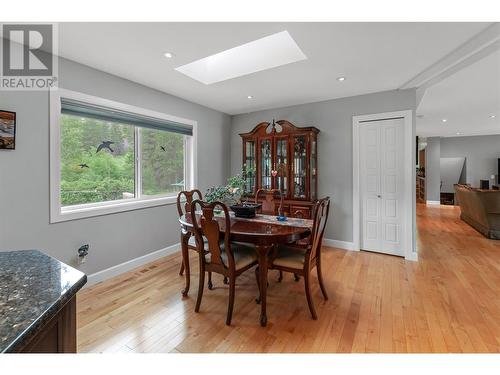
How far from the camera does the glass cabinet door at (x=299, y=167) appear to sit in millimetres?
3895

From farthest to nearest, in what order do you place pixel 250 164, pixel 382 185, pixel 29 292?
pixel 250 164, pixel 382 185, pixel 29 292

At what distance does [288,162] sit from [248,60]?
66.7 inches

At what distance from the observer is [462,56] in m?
2.34

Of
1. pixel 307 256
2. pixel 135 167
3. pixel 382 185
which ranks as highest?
pixel 135 167

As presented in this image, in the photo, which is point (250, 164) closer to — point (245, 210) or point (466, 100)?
point (245, 210)

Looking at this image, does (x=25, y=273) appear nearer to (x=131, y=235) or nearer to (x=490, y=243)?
(x=131, y=235)

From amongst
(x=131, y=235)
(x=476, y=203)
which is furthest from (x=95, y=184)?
(x=476, y=203)

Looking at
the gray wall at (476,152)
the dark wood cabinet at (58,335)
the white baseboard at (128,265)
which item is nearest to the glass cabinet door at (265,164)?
the white baseboard at (128,265)

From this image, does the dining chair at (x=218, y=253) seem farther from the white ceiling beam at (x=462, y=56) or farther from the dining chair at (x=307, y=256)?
the white ceiling beam at (x=462, y=56)

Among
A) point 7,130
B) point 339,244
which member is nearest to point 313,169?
point 339,244

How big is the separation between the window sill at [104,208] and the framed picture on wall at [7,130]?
2.26 ft

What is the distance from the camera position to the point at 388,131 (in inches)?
138

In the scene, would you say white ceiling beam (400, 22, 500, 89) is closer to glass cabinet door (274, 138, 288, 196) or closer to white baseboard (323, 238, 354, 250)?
glass cabinet door (274, 138, 288, 196)
